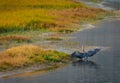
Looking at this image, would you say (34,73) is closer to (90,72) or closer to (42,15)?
(90,72)

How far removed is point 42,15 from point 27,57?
32.8m

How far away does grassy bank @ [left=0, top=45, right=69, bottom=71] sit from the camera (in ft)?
123

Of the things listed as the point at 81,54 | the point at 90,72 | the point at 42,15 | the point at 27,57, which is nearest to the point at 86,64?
the point at 81,54

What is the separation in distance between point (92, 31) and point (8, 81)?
29884mm

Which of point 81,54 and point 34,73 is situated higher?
point 81,54

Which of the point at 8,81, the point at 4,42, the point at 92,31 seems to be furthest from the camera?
→ the point at 92,31

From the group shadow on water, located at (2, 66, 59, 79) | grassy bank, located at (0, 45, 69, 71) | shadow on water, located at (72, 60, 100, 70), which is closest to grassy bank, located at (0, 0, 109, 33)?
grassy bank, located at (0, 45, 69, 71)

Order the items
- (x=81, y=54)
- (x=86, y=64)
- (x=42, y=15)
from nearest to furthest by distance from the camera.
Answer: (x=86, y=64) → (x=81, y=54) → (x=42, y=15)

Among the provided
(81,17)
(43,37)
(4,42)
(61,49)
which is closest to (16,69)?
(61,49)

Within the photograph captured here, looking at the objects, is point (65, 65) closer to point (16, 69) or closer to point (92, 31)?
point (16, 69)

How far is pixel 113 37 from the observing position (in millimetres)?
56250

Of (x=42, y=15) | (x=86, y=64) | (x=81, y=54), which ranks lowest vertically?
(x=42, y=15)

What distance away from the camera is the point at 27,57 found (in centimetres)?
3944

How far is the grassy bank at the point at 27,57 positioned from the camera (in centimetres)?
3747
